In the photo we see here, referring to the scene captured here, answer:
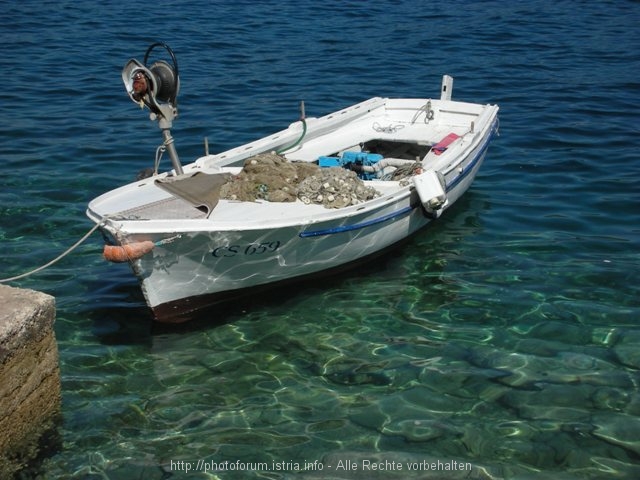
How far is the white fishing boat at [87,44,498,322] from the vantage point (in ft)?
27.8

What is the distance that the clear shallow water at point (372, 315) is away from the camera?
7.29 meters

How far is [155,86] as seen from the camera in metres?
9.07

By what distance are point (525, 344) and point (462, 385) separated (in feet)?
3.62

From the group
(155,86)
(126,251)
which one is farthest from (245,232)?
(155,86)

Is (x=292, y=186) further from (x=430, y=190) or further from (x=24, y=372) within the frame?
(x=24, y=372)

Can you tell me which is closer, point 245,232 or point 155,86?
point 245,232

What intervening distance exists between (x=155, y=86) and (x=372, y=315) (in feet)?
11.2

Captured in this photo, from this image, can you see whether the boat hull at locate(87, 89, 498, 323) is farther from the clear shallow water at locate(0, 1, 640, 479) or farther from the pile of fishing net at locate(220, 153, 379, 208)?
the clear shallow water at locate(0, 1, 640, 479)

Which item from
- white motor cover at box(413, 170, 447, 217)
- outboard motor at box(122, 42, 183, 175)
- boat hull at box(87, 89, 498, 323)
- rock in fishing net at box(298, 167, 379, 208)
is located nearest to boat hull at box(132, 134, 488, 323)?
boat hull at box(87, 89, 498, 323)

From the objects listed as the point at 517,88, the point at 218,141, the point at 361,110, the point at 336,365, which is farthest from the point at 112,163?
the point at 517,88

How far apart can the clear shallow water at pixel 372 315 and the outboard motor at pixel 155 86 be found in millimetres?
2167

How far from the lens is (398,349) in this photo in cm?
871

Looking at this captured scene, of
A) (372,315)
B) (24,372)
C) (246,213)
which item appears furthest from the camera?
(372,315)

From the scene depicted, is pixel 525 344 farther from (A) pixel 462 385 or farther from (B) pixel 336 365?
(B) pixel 336 365
